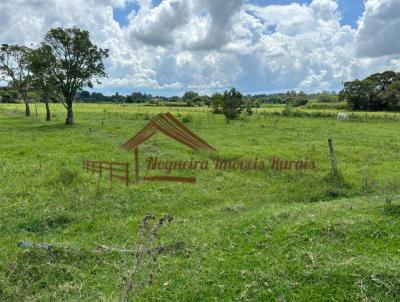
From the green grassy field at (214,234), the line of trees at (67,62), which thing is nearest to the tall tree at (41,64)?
the line of trees at (67,62)

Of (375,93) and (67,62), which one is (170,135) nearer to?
(67,62)

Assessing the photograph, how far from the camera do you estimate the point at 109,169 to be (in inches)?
536

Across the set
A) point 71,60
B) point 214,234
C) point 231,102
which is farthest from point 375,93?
point 214,234

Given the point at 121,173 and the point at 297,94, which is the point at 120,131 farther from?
the point at 297,94

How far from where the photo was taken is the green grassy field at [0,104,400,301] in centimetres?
516

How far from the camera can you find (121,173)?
13031 millimetres

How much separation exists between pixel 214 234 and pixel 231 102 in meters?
31.7

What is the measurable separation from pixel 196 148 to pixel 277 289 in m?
14.3

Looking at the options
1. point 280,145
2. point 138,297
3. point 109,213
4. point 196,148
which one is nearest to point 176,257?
point 138,297

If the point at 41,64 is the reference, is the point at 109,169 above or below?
below

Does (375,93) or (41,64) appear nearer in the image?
(41,64)

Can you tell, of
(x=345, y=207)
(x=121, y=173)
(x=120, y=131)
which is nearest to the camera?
(x=345, y=207)

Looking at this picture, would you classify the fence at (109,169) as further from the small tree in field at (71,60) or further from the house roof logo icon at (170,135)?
the small tree in field at (71,60)

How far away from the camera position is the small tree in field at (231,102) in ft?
124
